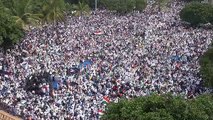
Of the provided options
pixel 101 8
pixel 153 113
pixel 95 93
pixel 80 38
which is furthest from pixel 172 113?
pixel 101 8

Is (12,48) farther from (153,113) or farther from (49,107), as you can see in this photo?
(153,113)

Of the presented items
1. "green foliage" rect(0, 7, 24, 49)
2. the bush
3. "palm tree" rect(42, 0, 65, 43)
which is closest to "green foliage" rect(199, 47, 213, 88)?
the bush

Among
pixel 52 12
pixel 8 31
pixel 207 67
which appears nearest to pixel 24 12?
pixel 52 12

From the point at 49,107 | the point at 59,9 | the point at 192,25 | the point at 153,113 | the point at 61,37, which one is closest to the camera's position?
the point at 153,113

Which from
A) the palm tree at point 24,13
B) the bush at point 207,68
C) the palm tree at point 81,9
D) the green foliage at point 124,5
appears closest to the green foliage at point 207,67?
the bush at point 207,68

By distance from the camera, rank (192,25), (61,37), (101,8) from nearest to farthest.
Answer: (61,37), (192,25), (101,8)

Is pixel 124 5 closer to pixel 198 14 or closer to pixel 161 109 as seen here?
pixel 198 14

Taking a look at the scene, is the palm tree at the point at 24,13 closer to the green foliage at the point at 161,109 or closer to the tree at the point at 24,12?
the tree at the point at 24,12
